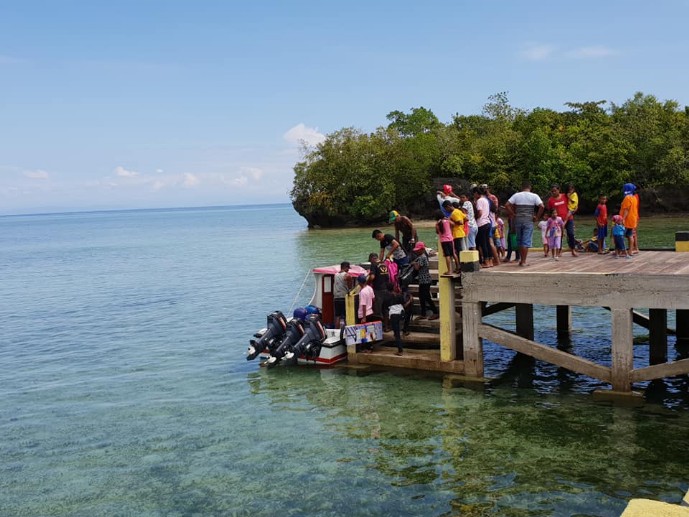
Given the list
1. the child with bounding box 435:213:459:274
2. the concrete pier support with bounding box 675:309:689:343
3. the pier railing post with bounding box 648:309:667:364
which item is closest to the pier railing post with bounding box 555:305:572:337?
the concrete pier support with bounding box 675:309:689:343

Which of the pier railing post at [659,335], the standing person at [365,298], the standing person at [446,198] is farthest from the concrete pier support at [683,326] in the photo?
the standing person at [365,298]

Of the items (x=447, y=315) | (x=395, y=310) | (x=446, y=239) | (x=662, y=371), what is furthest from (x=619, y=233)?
(x=395, y=310)

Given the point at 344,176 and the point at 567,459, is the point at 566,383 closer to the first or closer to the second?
the point at 567,459

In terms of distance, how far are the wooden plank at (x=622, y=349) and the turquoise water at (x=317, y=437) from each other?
537mm

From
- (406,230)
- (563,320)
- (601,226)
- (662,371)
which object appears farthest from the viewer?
(563,320)

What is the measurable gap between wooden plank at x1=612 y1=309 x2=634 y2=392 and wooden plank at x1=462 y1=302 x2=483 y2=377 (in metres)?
2.77

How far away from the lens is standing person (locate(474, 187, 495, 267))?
50.4ft

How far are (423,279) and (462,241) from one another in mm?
1630

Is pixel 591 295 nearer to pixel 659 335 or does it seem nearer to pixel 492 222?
pixel 492 222

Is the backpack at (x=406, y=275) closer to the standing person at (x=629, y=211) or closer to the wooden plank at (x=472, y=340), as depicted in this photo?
the wooden plank at (x=472, y=340)

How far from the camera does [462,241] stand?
14977 millimetres

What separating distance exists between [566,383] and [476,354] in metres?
2.29

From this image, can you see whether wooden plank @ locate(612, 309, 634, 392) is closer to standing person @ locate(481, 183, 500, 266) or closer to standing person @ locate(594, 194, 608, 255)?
standing person @ locate(481, 183, 500, 266)

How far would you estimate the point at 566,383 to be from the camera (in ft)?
48.9
